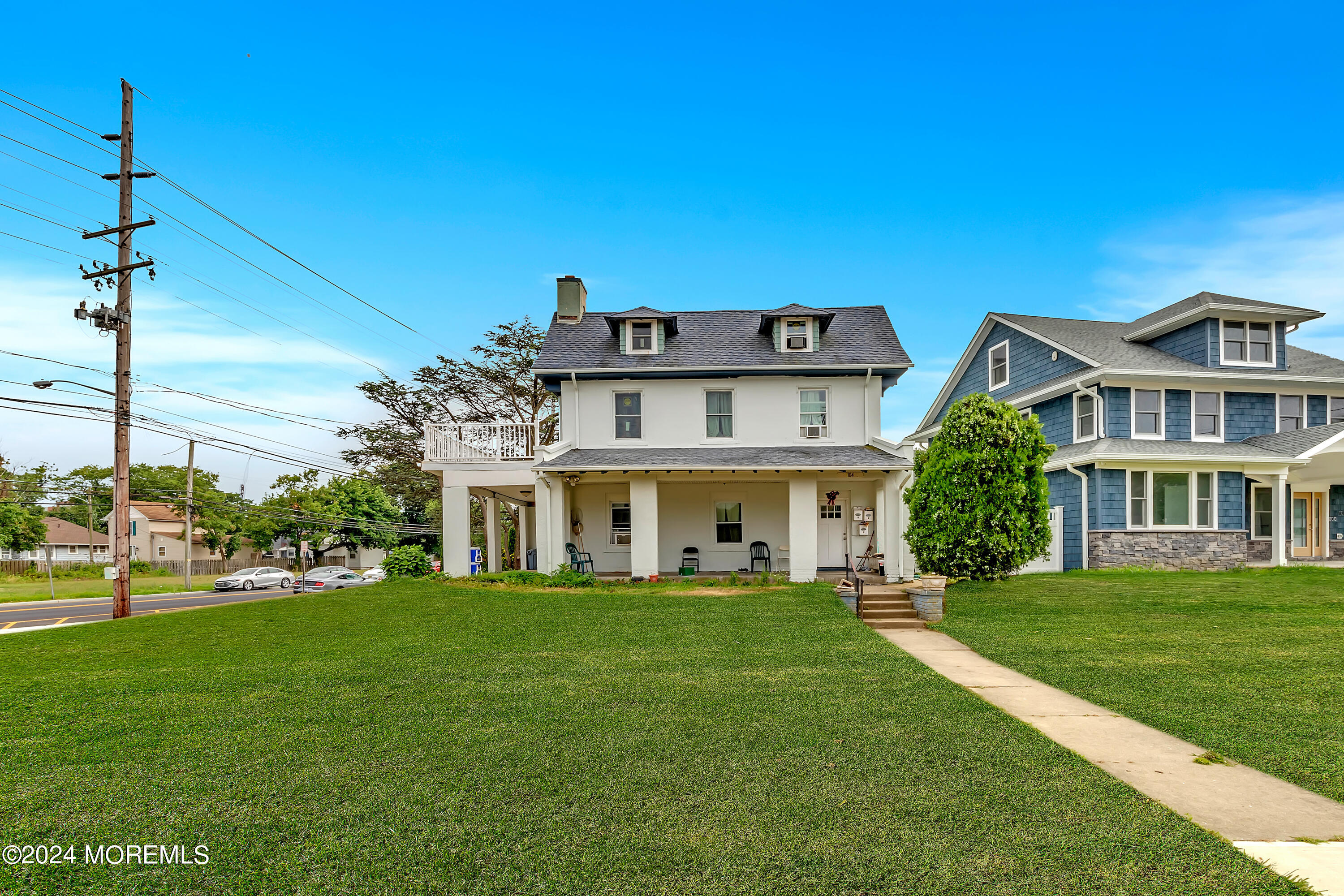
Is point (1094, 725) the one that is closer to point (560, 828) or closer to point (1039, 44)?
point (560, 828)

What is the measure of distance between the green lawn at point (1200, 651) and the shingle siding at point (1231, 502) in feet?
9.46

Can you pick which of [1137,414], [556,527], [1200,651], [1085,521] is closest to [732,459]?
[556,527]

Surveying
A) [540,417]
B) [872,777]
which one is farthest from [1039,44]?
[540,417]

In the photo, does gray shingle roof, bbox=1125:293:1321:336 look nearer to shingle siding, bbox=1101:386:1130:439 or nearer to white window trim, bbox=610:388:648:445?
shingle siding, bbox=1101:386:1130:439

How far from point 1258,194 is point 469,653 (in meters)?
22.1

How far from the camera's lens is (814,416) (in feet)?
60.4

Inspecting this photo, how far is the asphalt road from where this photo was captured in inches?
773

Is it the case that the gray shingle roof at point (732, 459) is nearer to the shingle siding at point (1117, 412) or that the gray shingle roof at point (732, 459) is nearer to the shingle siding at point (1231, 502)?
the shingle siding at point (1117, 412)

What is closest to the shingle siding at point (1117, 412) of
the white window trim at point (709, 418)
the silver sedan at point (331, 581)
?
→ the white window trim at point (709, 418)

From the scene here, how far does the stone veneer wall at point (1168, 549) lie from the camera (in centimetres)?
1841

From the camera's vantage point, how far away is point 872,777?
429 centimetres

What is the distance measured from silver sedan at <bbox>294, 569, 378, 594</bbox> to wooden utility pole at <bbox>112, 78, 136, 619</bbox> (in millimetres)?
21490

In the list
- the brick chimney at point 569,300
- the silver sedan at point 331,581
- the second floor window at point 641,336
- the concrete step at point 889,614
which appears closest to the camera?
the concrete step at point 889,614

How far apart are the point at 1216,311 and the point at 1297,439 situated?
4.05 m
